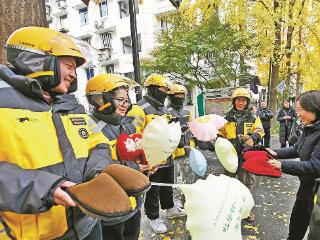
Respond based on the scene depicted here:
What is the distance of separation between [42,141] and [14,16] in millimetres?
1981

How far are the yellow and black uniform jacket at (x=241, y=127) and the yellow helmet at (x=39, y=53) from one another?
313 cm

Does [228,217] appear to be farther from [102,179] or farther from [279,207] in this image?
[279,207]

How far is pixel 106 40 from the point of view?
28344 mm

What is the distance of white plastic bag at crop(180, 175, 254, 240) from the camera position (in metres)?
1.79

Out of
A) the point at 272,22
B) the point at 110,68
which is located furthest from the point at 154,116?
the point at 110,68

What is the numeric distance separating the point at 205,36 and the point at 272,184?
1216cm

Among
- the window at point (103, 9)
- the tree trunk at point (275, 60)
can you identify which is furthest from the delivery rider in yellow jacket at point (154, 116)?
the window at point (103, 9)

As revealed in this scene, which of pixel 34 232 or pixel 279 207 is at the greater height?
pixel 34 232

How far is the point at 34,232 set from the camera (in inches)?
60.0

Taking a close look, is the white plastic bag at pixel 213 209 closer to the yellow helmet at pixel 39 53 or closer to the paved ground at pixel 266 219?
the yellow helmet at pixel 39 53

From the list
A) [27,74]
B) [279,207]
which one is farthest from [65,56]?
[279,207]

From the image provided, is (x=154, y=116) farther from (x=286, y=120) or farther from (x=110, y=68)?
(x=110, y=68)

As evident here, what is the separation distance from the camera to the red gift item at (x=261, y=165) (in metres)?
2.98

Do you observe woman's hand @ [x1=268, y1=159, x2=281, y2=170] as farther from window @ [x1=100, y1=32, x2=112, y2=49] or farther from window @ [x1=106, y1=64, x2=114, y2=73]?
window @ [x1=100, y1=32, x2=112, y2=49]
